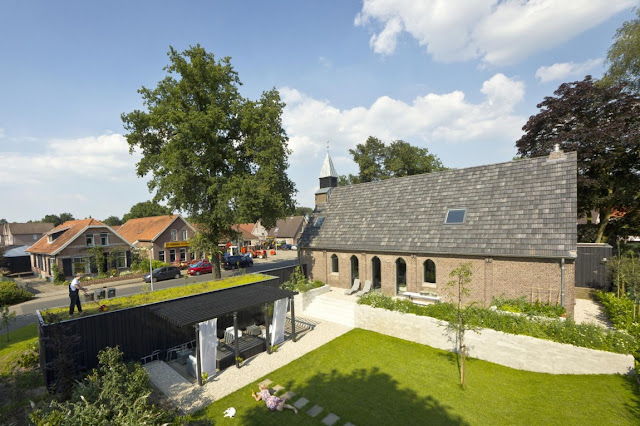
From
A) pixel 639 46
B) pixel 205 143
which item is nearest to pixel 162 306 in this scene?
pixel 205 143

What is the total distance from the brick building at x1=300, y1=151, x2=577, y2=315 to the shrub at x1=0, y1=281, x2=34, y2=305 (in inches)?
928

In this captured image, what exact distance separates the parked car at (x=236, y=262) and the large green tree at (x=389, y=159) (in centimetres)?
2161

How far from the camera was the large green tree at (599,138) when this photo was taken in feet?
76.7

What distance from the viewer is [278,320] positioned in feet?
48.5

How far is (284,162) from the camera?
77.5ft

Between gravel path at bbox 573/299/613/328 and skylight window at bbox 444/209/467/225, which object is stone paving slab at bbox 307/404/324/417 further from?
gravel path at bbox 573/299/613/328

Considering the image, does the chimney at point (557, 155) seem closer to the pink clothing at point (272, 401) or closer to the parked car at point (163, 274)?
the pink clothing at point (272, 401)

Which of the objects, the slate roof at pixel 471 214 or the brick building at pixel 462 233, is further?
the slate roof at pixel 471 214

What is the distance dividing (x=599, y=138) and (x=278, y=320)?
2764 cm

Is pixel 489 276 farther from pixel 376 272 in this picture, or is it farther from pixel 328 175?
pixel 328 175

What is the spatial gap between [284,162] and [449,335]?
1629cm

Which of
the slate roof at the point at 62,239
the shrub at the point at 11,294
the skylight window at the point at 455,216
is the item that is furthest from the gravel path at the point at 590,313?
the slate roof at the point at 62,239

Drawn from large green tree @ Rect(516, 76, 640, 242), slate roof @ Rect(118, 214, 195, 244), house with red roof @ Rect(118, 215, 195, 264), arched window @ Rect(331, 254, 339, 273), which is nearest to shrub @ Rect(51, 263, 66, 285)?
house with red roof @ Rect(118, 215, 195, 264)

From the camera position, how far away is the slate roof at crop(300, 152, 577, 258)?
629 inches
